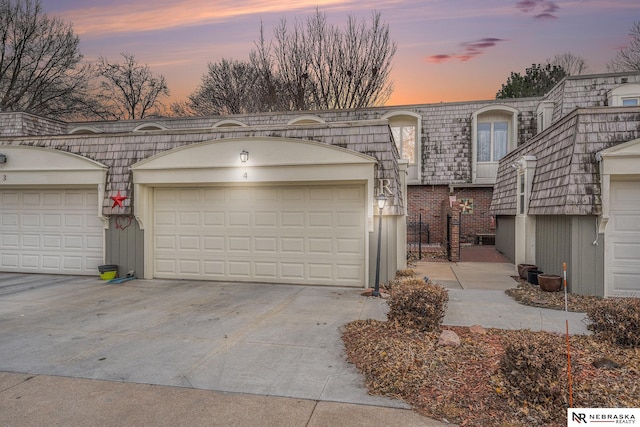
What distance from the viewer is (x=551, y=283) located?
7746mm

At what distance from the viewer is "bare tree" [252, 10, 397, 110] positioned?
2344 cm

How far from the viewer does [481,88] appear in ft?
70.4

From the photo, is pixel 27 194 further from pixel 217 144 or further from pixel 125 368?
pixel 125 368

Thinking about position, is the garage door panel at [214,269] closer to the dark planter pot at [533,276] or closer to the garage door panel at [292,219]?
the garage door panel at [292,219]

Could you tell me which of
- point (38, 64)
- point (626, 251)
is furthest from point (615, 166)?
point (38, 64)

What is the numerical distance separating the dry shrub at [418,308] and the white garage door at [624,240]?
446 cm

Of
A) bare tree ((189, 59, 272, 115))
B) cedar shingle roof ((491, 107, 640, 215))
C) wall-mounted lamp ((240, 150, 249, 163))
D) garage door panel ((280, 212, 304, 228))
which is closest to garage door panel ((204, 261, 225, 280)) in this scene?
garage door panel ((280, 212, 304, 228))

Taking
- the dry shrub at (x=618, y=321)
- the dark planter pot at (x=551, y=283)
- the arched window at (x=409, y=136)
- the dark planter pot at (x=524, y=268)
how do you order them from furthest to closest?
the arched window at (x=409, y=136), the dark planter pot at (x=524, y=268), the dark planter pot at (x=551, y=283), the dry shrub at (x=618, y=321)

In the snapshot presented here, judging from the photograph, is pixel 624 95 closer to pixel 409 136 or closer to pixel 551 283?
pixel 409 136

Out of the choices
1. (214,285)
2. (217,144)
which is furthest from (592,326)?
(217,144)

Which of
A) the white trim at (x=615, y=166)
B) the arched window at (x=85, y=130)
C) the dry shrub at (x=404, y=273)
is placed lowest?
the dry shrub at (x=404, y=273)

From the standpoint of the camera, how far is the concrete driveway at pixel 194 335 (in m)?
3.92

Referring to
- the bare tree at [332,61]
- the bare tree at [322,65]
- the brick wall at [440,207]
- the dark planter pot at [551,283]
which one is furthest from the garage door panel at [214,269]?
the bare tree at [332,61]

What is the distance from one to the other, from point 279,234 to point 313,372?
16.7ft
